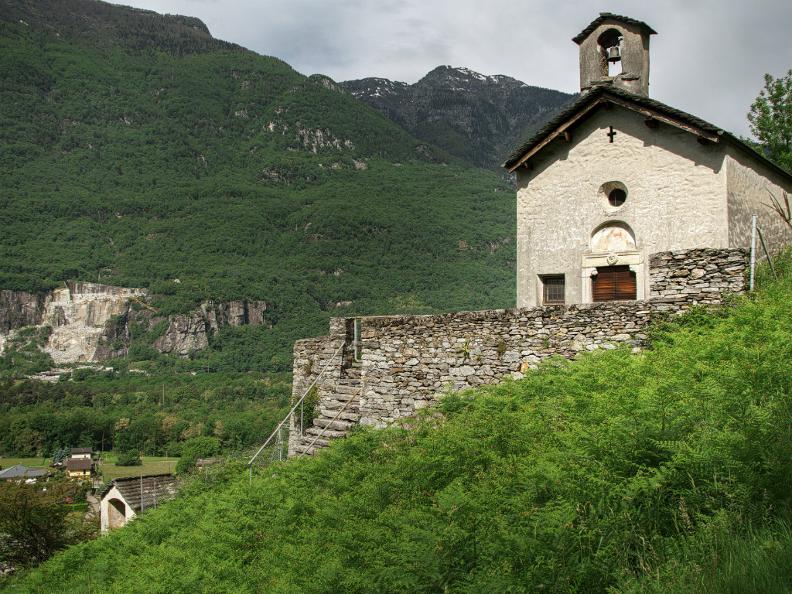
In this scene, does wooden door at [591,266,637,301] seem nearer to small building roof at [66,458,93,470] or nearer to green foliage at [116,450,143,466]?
small building roof at [66,458,93,470]

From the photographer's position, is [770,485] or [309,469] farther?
[309,469]

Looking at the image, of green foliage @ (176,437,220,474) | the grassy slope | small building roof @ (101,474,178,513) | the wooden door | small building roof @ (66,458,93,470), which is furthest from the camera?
small building roof @ (66,458,93,470)

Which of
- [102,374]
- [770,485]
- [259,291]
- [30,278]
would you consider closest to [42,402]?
[102,374]

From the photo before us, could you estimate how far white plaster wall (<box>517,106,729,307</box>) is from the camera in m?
15.2

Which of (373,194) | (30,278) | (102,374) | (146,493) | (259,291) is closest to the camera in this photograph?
(146,493)

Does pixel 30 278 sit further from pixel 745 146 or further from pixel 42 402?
pixel 745 146

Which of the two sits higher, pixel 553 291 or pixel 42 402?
pixel 553 291

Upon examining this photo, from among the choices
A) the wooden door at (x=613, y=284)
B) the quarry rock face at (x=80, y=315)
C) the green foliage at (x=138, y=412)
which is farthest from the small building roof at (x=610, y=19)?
the quarry rock face at (x=80, y=315)

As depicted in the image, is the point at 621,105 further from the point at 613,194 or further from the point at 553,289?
the point at 553,289

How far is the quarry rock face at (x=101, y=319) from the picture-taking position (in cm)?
15725

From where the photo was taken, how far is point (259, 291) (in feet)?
519

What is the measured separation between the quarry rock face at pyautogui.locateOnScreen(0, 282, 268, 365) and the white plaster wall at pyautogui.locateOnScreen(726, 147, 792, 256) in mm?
143370

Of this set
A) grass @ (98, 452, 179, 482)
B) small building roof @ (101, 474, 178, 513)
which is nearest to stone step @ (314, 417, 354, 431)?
small building roof @ (101, 474, 178, 513)

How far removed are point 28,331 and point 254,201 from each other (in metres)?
62.6
